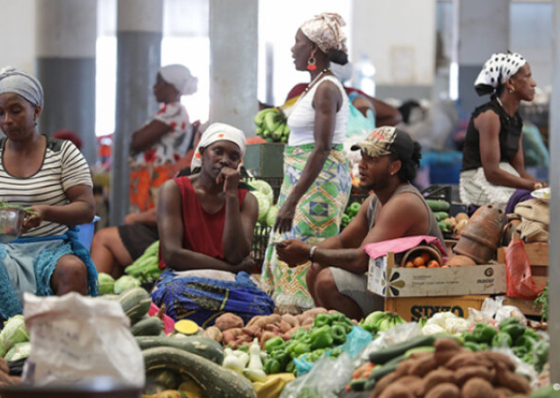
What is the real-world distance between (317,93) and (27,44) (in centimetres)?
1534

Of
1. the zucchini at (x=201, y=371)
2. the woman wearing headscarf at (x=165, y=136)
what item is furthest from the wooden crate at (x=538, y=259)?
the woman wearing headscarf at (x=165, y=136)

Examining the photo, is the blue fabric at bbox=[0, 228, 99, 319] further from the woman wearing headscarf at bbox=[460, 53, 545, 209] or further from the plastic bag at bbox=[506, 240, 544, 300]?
the woman wearing headscarf at bbox=[460, 53, 545, 209]

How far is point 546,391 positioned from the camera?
2.84m

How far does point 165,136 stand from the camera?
31.0ft

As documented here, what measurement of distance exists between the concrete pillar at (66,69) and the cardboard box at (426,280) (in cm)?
942

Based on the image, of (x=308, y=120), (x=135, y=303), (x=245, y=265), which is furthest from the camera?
(x=308, y=120)

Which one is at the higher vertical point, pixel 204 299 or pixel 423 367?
pixel 423 367

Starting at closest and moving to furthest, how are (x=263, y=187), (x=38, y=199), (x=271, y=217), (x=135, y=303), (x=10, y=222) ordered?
(x=135, y=303) → (x=10, y=222) → (x=38, y=199) → (x=271, y=217) → (x=263, y=187)

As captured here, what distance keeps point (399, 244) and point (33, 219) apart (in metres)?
1.91

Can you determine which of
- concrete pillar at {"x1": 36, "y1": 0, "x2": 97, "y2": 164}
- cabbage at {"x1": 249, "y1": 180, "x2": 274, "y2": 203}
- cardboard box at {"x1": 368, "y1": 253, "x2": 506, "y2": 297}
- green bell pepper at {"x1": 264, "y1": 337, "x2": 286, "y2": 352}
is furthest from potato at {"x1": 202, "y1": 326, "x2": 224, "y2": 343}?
concrete pillar at {"x1": 36, "y1": 0, "x2": 97, "y2": 164}

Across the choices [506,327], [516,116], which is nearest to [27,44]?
[516,116]

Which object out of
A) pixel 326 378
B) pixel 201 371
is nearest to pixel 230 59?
pixel 201 371

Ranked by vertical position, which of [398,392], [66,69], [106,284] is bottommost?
[106,284]

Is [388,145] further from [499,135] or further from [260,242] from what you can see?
[260,242]
